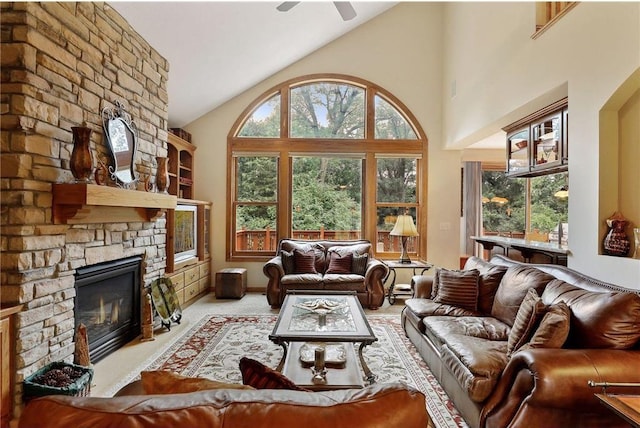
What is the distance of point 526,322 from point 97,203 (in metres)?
2.95

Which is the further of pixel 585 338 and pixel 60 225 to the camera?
pixel 60 225

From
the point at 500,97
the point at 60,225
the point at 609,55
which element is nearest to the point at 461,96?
the point at 500,97

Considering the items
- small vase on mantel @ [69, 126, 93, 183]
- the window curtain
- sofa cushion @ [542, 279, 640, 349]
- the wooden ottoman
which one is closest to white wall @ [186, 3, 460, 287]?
the wooden ottoman

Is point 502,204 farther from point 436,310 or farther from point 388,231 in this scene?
point 436,310

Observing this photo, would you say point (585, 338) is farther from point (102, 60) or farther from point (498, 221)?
point (498, 221)

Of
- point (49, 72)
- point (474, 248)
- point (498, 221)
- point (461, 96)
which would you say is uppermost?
point (461, 96)

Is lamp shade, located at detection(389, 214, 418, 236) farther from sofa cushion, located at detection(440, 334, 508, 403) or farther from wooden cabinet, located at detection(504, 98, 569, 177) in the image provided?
sofa cushion, located at detection(440, 334, 508, 403)

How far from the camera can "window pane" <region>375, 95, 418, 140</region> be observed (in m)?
6.34

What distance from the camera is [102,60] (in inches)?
121

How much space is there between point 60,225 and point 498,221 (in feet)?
26.6

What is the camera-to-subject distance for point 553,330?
6.36 feet

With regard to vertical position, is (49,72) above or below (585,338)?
above

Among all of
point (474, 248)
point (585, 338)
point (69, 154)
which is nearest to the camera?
point (585, 338)

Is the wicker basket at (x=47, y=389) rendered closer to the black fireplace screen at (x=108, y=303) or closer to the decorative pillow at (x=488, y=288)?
the black fireplace screen at (x=108, y=303)
